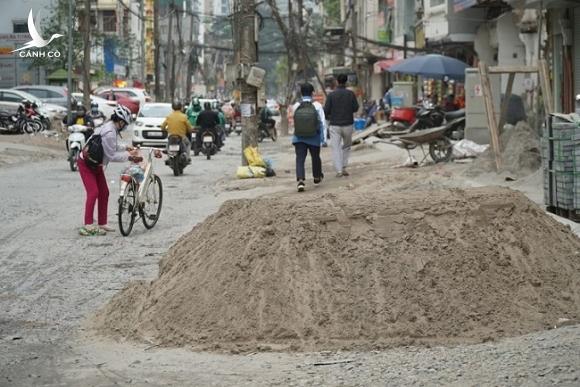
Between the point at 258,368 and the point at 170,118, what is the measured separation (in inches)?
694

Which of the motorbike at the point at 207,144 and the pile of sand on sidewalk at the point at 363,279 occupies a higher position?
the motorbike at the point at 207,144

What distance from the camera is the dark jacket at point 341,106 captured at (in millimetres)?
19433

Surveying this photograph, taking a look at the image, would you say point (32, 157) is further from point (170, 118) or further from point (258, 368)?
point (258, 368)

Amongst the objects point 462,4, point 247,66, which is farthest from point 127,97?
point 247,66

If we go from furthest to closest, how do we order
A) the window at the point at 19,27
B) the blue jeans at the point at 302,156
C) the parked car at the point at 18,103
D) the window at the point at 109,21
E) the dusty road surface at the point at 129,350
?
the window at the point at 109,21 → the window at the point at 19,27 → the parked car at the point at 18,103 → the blue jeans at the point at 302,156 → the dusty road surface at the point at 129,350

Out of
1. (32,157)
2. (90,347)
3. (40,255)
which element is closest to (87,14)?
(32,157)

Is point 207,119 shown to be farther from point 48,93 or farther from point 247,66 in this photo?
point 48,93

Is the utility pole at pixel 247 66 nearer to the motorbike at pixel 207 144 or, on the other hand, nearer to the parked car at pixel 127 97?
the motorbike at pixel 207 144

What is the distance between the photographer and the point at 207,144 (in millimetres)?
31469

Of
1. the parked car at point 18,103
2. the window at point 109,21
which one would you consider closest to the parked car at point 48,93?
the parked car at point 18,103

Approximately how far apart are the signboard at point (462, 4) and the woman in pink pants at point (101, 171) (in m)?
20.6

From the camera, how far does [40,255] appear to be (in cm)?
1223

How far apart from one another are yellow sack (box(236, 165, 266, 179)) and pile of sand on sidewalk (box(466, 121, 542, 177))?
4.59 meters

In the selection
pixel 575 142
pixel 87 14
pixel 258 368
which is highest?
pixel 87 14
